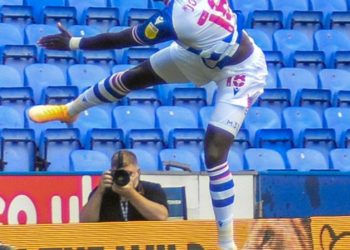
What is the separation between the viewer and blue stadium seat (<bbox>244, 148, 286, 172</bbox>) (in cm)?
1142

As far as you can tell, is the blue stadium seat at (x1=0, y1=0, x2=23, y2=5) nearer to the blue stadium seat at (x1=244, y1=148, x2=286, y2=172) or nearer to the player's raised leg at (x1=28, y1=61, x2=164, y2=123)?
the blue stadium seat at (x1=244, y1=148, x2=286, y2=172)

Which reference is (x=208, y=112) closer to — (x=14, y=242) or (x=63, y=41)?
(x=63, y=41)

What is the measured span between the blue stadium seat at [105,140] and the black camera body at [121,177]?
4.32 metres

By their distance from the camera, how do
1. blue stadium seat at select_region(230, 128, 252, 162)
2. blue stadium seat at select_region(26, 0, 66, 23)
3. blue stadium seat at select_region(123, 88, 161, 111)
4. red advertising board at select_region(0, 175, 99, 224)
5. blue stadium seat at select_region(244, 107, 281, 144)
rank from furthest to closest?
blue stadium seat at select_region(26, 0, 66, 23) → blue stadium seat at select_region(244, 107, 281, 144) → blue stadium seat at select_region(123, 88, 161, 111) → blue stadium seat at select_region(230, 128, 252, 162) → red advertising board at select_region(0, 175, 99, 224)

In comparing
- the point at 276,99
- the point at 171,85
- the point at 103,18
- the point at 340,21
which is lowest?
the point at 276,99

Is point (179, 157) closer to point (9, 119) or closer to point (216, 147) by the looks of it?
point (9, 119)

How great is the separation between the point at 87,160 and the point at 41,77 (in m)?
1.53

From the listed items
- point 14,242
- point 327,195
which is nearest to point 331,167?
point 327,195

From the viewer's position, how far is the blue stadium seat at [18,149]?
→ 10.8 meters

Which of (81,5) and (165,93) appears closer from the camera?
(165,93)

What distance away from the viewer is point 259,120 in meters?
12.3

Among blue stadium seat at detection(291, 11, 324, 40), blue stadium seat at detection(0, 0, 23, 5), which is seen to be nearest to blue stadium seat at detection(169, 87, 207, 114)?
blue stadium seat at detection(0, 0, 23, 5)

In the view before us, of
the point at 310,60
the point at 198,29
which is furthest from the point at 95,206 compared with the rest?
the point at 310,60

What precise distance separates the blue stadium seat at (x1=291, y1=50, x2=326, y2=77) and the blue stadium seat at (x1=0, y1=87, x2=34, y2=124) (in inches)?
142
